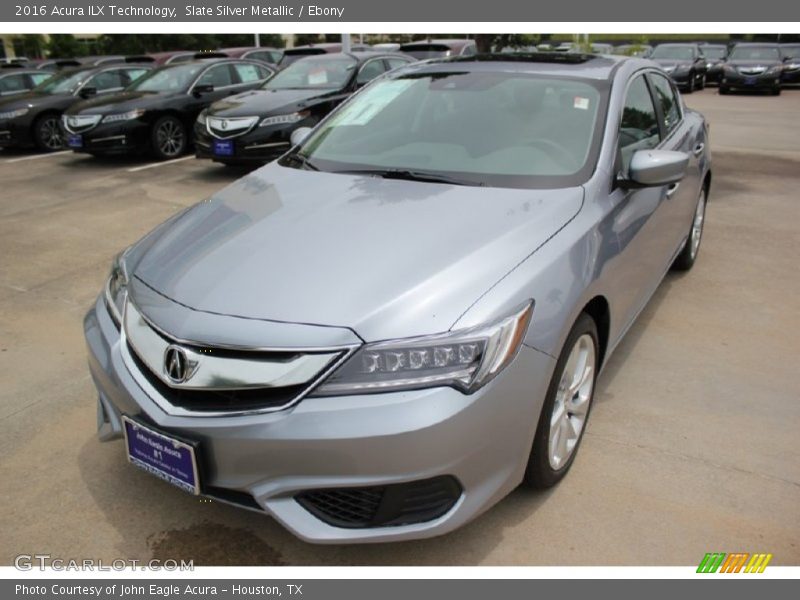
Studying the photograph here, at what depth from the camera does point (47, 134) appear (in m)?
11.5

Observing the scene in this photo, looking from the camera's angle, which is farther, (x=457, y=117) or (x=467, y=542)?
(x=457, y=117)

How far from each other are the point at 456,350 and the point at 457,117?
67.3 inches

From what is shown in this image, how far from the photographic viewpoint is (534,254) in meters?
2.44

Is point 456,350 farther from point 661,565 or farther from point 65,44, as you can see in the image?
point 65,44

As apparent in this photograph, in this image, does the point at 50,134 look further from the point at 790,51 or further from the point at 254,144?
the point at 790,51

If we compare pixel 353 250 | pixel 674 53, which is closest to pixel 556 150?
pixel 353 250

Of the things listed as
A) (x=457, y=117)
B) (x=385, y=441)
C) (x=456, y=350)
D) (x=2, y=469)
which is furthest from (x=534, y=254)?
(x=2, y=469)

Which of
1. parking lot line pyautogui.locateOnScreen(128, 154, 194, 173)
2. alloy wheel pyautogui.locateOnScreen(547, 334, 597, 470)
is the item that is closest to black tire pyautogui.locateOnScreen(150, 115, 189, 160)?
parking lot line pyautogui.locateOnScreen(128, 154, 194, 173)

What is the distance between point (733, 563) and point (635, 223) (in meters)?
1.47

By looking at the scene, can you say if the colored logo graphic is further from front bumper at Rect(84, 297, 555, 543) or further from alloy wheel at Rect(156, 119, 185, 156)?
alloy wheel at Rect(156, 119, 185, 156)

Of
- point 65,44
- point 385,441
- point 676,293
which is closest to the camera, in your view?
point 385,441

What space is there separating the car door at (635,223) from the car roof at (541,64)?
0.59 ft

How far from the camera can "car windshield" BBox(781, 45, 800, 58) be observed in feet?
68.7

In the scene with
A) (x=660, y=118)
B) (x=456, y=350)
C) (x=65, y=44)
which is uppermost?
(x=660, y=118)
